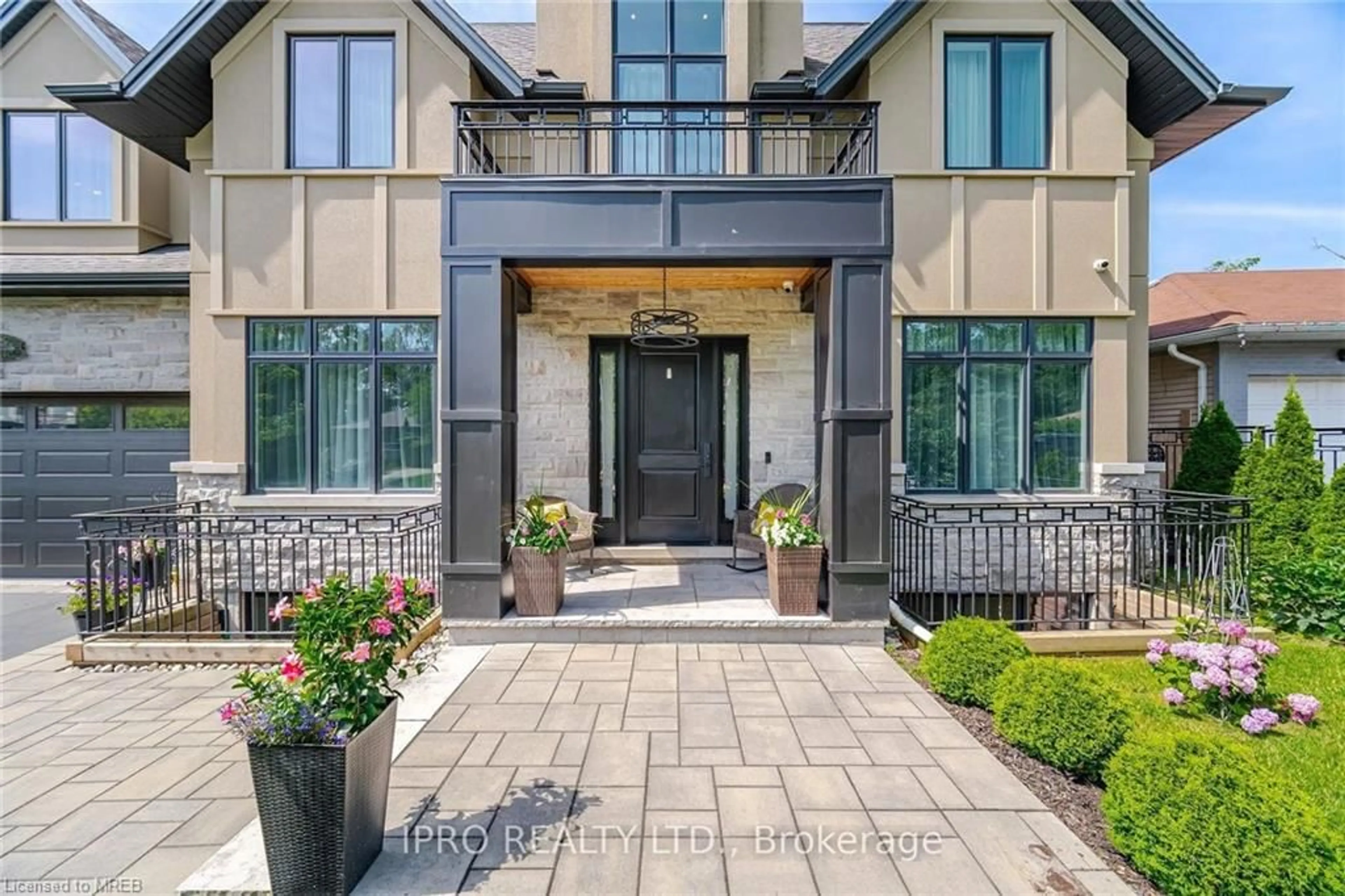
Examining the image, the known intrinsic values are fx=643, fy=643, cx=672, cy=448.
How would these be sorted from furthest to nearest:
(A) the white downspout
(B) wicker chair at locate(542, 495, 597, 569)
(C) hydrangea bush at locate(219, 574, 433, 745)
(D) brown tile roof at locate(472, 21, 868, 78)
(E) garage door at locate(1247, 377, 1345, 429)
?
(A) the white downspout → (E) garage door at locate(1247, 377, 1345, 429) → (D) brown tile roof at locate(472, 21, 868, 78) → (B) wicker chair at locate(542, 495, 597, 569) → (C) hydrangea bush at locate(219, 574, 433, 745)

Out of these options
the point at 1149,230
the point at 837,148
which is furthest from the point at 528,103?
the point at 1149,230

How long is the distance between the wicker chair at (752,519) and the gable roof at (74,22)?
950 cm

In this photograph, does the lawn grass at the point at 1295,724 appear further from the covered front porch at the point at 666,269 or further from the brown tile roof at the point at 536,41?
the brown tile roof at the point at 536,41

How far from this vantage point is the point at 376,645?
8.48 ft

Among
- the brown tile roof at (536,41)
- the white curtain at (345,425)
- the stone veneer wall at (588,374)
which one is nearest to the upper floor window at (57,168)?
the white curtain at (345,425)

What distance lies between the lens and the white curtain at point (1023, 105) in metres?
7.27

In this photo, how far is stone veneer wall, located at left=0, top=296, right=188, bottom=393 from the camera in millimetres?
8117

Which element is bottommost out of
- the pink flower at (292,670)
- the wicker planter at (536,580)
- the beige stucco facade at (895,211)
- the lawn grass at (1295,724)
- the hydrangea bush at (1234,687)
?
the lawn grass at (1295,724)

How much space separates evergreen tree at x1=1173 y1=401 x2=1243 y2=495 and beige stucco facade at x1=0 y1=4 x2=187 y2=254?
13913 mm

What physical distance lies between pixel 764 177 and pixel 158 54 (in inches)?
259

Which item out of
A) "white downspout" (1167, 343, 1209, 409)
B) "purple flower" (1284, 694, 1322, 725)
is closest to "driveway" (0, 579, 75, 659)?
"purple flower" (1284, 694, 1322, 725)

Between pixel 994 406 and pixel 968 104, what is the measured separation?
11.2ft

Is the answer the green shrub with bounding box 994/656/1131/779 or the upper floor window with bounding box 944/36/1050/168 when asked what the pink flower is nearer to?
the green shrub with bounding box 994/656/1131/779

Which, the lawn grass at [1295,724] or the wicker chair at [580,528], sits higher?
the wicker chair at [580,528]
